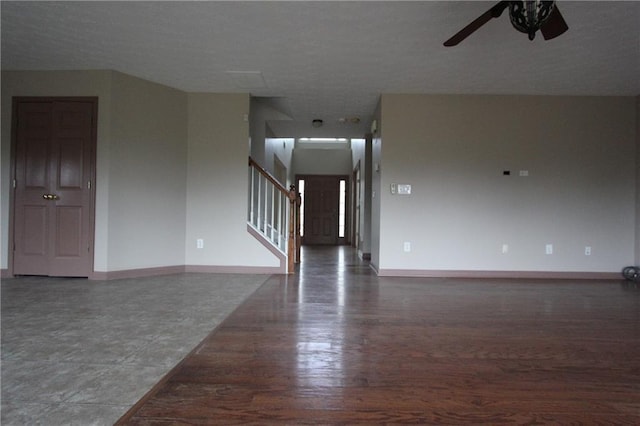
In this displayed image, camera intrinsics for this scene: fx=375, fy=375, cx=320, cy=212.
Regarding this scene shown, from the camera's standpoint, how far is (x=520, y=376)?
1.79 meters

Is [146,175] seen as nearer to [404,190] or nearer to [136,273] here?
[136,273]

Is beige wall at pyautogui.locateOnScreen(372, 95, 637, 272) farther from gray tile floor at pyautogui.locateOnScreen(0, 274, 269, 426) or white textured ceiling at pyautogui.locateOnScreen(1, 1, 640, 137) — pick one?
gray tile floor at pyautogui.locateOnScreen(0, 274, 269, 426)

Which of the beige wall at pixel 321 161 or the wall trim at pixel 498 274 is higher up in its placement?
the beige wall at pixel 321 161

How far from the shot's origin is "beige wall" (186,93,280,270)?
503cm

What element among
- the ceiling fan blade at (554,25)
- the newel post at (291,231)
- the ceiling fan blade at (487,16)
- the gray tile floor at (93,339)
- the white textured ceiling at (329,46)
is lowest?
the gray tile floor at (93,339)

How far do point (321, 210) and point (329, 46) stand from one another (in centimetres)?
738

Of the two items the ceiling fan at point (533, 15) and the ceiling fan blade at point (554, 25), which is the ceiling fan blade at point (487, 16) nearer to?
the ceiling fan at point (533, 15)

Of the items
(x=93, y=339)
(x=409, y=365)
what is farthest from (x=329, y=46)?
(x=93, y=339)

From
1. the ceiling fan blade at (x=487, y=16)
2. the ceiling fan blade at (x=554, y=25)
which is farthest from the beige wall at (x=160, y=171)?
the ceiling fan blade at (x=554, y=25)

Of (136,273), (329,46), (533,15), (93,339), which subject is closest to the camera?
(93,339)

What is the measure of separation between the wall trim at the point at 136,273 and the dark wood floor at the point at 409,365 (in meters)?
1.95

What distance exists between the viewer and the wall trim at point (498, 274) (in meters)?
4.85

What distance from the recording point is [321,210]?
35.4ft

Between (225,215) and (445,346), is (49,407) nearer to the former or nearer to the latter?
(445,346)
